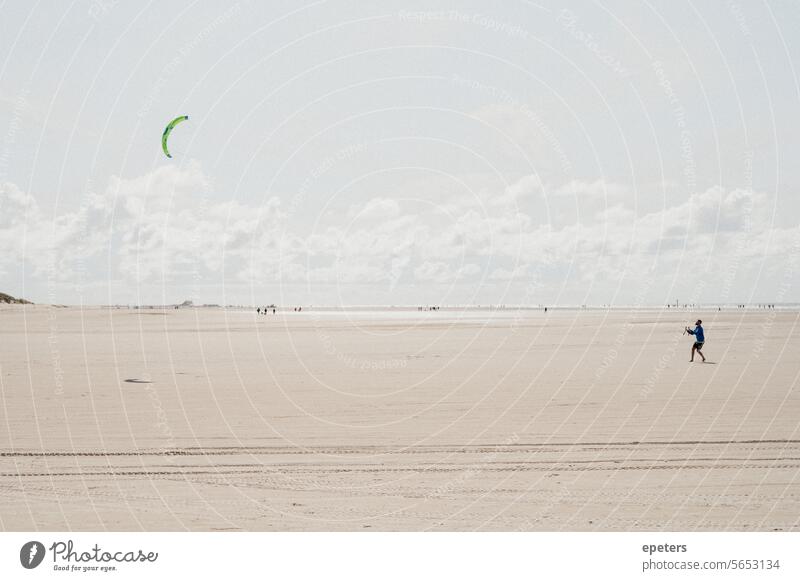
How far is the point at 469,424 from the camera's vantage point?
52.5 ft

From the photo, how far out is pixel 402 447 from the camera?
13.5 meters

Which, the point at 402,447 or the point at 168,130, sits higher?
the point at 168,130

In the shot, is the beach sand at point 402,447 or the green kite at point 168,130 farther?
the green kite at point 168,130

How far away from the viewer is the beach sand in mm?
9391

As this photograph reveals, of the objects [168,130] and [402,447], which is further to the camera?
[168,130]

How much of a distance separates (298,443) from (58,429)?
5441 mm

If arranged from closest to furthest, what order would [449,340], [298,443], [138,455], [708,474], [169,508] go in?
[169,508]
[708,474]
[138,455]
[298,443]
[449,340]

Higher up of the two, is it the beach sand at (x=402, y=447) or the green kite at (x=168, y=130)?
the green kite at (x=168, y=130)

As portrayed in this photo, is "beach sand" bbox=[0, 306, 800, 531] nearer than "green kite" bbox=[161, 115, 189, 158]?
Yes

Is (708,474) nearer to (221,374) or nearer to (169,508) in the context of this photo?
(169,508)

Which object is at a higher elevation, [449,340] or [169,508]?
[449,340]

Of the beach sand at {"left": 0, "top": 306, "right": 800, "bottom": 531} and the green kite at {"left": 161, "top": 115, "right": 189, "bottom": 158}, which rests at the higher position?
the green kite at {"left": 161, "top": 115, "right": 189, "bottom": 158}

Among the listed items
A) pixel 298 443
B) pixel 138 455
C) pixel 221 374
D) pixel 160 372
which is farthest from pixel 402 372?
pixel 138 455

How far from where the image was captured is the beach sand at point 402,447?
939 cm
